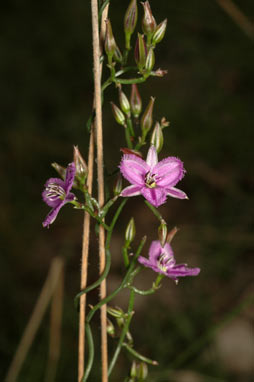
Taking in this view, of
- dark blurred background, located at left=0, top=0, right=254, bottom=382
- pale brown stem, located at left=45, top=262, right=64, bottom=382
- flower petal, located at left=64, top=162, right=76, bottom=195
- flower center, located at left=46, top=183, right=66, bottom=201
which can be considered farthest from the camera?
dark blurred background, located at left=0, top=0, right=254, bottom=382

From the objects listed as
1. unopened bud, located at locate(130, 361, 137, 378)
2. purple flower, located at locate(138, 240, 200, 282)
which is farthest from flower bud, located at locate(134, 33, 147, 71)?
unopened bud, located at locate(130, 361, 137, 378)

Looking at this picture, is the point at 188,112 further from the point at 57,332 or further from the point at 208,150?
the point at 57,332

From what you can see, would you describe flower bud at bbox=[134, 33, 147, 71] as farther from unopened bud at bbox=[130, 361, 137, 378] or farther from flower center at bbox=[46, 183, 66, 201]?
unopened bud at bbox=[130, 361, 137, 378]

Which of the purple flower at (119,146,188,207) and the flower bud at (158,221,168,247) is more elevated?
the purple flower at (119,146,188,207)

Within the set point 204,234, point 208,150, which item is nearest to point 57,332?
point 204,234

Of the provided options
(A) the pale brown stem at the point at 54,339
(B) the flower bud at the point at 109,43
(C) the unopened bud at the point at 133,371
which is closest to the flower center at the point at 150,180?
(B) the flower bud at the point at 109,43

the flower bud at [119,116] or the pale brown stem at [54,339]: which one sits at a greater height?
the flower bud at [119,116]

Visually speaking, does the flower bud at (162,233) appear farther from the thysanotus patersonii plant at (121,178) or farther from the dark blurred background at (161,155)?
the dark blurred background at (161,155)
